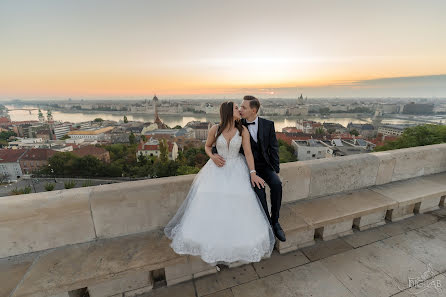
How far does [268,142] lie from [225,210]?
775mm

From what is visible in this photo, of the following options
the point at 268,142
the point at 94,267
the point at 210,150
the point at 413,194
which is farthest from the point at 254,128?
the point at 413,194

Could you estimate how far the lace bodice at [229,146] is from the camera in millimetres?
1769

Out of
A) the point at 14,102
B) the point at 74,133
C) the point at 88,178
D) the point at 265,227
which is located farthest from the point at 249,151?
the point at 14,102

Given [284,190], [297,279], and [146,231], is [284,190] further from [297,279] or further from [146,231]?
[146,231]

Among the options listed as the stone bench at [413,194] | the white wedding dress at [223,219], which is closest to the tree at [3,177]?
the white wedding dress at [223,219]

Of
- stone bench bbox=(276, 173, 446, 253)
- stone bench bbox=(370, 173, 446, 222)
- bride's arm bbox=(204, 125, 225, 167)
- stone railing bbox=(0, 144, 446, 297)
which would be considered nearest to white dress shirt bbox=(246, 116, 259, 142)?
bride's arm bbox=(204, 125, 225, 167)

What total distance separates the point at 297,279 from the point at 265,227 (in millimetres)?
534

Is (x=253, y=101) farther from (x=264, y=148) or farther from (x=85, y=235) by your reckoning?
(x=85, y=235)

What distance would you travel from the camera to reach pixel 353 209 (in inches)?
83.7

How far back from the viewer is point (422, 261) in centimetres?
185

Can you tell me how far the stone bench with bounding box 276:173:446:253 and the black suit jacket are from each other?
56cm

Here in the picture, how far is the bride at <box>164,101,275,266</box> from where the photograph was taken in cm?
153

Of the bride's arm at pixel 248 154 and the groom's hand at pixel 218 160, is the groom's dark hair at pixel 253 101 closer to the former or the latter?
the bride's arm at pixel 248 154

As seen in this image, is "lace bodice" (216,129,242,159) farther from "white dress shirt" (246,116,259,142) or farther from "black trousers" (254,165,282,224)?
"black trousers" (254,165,282,224)
